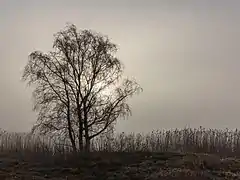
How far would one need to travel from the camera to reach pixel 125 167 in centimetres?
2259

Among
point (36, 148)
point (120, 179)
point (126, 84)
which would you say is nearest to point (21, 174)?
point (120, 179)

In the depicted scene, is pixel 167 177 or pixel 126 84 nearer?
pixel 167 177

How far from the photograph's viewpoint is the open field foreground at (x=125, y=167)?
66.0ft

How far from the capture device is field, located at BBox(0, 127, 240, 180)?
2092cm

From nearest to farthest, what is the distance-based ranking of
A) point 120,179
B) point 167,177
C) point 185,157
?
1. point 167,177
2. point 120,179
3. point 185,157

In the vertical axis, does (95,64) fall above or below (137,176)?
above

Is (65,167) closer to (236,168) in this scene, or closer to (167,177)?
(167,177)

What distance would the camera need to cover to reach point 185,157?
74.9ft

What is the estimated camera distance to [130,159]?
950 inches

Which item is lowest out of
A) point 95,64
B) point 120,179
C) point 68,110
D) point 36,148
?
point 120,179

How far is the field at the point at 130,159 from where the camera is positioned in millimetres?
20922

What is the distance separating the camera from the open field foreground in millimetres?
20125

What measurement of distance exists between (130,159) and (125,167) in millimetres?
1580

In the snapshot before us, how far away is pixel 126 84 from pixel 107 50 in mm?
2622
